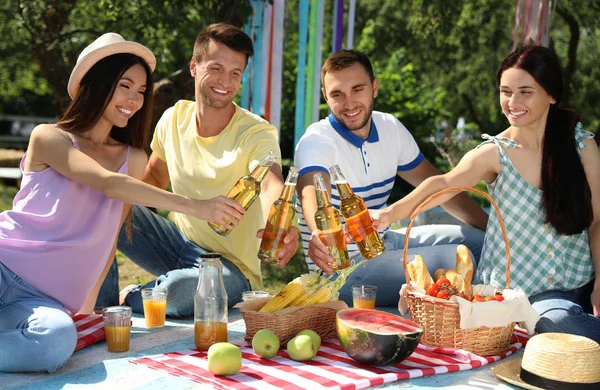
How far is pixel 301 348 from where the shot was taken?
127 inches

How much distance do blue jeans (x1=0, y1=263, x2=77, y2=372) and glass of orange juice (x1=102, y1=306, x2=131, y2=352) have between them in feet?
0.68

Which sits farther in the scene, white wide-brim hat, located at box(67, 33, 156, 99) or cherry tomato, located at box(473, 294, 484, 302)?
white wide-brim hat, located at box(67, 33, 156, 99)

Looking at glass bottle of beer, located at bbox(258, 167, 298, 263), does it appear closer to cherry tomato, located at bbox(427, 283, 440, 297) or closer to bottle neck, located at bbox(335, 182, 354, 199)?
bottle neck, located at bbox(335, 182, 354, 199)

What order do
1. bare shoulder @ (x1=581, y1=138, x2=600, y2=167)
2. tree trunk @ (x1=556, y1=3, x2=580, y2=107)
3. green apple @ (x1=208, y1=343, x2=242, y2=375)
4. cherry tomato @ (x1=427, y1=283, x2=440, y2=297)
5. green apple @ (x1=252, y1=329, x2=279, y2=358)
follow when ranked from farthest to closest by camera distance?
tree trunk @ (x1=556, y1=3, x2=580, y2=107), bare shoulder @ (x1=581, y1=138, x2=600, y2=167), cherry tomato @ (x1=427, y1=283, x2=440, y2=297), green apple @ (x1=252, y1=329, x2=279, y2=358), green apple @ (x1=208, y1=343, x2=242, y2=375)

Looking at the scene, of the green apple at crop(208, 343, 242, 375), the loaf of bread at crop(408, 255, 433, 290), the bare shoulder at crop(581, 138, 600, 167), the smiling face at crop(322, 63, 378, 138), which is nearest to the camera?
the green apple at crop(208, 343, 242, 375)

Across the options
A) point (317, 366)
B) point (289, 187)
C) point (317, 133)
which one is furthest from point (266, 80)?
point (317, 366)

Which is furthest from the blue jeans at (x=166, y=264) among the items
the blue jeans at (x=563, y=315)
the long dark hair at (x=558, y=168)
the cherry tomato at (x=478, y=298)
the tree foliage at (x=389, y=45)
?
the tree foliage at (x=389, y=45)

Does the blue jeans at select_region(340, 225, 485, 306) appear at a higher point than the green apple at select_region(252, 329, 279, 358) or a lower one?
higher

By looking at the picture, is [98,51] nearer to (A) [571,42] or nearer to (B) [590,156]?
A: (B) [590,156]

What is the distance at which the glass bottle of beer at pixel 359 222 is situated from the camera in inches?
133

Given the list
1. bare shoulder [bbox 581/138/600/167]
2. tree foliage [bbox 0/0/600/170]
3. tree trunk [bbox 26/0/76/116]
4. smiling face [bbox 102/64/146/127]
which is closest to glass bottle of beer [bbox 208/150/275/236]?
smiling face [bbox 102/64/146/127]

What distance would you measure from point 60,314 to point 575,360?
86.4 inches

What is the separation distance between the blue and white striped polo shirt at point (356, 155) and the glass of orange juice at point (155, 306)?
0.85m

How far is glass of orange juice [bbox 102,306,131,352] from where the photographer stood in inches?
136
